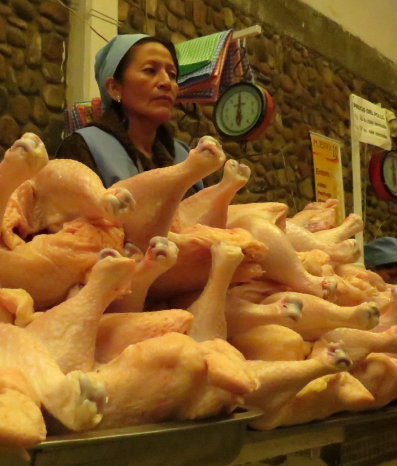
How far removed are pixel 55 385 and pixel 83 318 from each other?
0.10 metres

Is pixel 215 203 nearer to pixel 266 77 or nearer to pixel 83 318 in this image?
pixel 83 318

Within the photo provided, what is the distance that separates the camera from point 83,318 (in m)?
0.61

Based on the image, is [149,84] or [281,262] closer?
[281,262]

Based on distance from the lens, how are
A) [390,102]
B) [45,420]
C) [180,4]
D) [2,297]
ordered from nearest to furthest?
1. [45,420]
2. [2,297]
3. [180,4]
4. [390,102]

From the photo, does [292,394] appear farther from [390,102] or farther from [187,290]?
[390,102]

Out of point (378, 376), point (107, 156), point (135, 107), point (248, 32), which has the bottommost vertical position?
point (378, 376)

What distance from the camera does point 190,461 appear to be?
58cm

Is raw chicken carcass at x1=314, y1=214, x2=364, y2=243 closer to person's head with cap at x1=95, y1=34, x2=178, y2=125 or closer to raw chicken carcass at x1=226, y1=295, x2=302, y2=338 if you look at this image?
raw chicken carcass at x1=226, y1=295, x2=302, y2=338

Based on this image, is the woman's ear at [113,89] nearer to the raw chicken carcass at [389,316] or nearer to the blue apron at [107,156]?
the blue apron at [107,156]

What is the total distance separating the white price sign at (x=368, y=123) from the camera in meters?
2.55

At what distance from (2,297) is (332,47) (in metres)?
4.09

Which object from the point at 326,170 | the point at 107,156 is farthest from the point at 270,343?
the point at 326,170

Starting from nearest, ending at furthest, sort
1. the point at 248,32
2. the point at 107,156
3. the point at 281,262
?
the point at 281,262 → the point at 107,156 → the point at 248,32

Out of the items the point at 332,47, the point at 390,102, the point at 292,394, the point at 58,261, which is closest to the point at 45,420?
the point at 58,261
